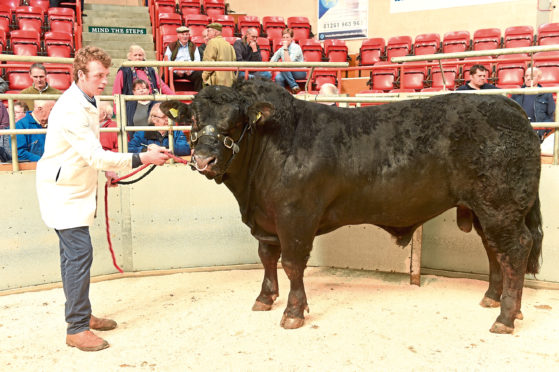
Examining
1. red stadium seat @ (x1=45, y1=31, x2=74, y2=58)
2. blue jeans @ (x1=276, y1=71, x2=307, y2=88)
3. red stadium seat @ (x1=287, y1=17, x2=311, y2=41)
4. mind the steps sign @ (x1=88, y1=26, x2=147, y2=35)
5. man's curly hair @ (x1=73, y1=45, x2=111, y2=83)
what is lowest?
man's curly hair @ (x1=73, y1=45, x2=111, y2=83)

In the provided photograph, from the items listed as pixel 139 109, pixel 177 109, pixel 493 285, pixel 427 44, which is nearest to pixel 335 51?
pixel 427 44

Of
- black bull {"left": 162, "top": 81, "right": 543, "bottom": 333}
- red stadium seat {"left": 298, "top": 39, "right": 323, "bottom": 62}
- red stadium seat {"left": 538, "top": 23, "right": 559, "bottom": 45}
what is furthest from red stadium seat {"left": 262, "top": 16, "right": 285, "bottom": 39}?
black bull {"left": 162, "top": 81, "right": 543, "bottom": 333}

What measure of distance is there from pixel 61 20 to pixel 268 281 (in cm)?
1016

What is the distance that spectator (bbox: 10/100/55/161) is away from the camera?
4574mm

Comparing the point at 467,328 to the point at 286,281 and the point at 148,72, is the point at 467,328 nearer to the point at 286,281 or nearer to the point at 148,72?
the point at 286,281

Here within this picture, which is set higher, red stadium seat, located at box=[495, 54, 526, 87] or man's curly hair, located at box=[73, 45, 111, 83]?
red stadium seat, located at box=[495, 54, 526, 87]

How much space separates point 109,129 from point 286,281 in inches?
83.9

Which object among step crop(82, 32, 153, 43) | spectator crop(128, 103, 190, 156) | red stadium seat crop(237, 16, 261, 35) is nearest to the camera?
spectator crop(128, 103, 190, 156)

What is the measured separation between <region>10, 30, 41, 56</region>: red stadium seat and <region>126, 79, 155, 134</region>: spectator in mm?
5699

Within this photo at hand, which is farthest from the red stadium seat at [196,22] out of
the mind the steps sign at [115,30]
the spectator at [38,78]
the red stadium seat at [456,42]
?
the spectator at [38,78]

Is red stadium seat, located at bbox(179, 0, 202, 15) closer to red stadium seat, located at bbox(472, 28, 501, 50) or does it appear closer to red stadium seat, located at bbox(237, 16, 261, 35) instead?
red stadium seat, located at bbox(237, 16, 261, 35)

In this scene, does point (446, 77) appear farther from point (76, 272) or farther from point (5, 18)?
point (5, 18)

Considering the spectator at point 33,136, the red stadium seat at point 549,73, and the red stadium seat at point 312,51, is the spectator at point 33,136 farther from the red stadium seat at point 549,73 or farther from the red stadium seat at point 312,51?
the red stadium seat at point 549,73

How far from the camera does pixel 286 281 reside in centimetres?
468
